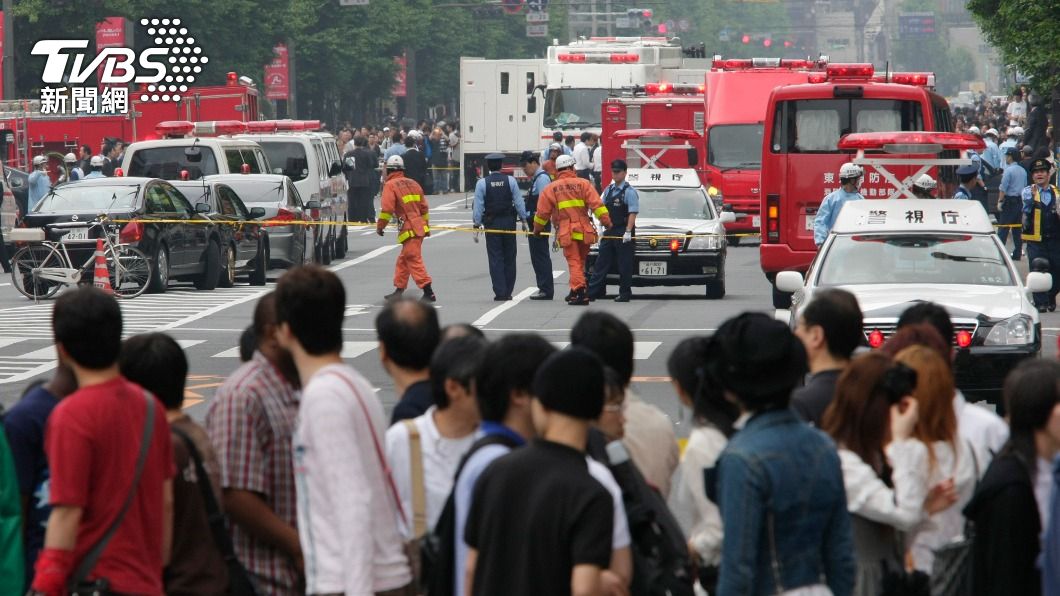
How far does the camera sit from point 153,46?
53125mm

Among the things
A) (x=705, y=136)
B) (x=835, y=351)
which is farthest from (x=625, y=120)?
(x=835, y=351)

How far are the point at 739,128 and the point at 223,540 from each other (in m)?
30.8

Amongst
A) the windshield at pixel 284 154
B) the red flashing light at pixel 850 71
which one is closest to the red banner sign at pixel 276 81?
the windshield at pixel 284 154

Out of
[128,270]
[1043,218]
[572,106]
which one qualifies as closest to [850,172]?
[1043,218]

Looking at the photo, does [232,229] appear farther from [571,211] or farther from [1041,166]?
[1041,166]

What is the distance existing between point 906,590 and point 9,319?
1757 centimetres

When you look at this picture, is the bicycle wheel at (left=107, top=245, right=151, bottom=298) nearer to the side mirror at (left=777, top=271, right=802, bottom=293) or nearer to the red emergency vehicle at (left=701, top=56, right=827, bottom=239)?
the side mirror at (left=777, top=271, right=802, bottom=293)

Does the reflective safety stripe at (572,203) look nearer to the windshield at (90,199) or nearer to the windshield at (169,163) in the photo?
the windshield at (90,199)

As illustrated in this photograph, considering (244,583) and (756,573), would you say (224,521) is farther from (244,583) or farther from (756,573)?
(756,573)

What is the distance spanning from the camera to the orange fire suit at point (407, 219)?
73.2ft

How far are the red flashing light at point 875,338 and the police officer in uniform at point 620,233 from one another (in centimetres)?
991

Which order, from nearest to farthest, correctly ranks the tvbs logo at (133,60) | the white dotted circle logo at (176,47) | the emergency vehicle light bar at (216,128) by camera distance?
the emergency vehicle light bar at (216,128)
the tvbs logo at (133,60)
the white dotted circle logo at (176,47)

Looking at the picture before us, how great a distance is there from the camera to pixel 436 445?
5594mm

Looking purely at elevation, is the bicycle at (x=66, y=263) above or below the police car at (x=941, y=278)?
below
